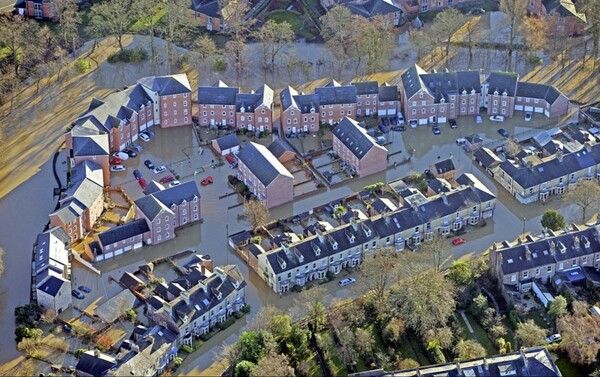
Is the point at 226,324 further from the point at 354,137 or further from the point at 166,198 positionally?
the point at 354,137

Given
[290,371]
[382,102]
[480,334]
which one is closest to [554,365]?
[480,334]

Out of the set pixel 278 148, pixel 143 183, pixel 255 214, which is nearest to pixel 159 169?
pixel 143 183

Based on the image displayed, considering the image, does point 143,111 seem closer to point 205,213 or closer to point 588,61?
point 205,213

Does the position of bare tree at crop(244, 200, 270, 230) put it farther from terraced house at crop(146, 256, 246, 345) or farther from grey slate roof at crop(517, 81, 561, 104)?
grey slate roof at crop(517, 81, 561, 104)

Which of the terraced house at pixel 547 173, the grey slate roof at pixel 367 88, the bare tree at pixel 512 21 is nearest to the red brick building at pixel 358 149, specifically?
the grey slate roof at pixel 367 88

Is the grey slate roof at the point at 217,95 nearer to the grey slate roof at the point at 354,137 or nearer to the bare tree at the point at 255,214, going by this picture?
the grey slate roof at the point at 354,137
